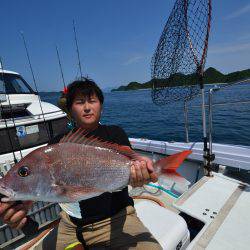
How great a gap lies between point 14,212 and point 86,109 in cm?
124

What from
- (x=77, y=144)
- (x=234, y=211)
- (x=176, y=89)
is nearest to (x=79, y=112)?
(x=77, y=144)

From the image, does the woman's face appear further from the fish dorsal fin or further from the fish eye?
the fish eye

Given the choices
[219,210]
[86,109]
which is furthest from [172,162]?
[219,210]

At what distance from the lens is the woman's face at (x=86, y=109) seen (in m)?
2.61

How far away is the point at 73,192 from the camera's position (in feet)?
6.04

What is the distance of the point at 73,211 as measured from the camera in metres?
2.54

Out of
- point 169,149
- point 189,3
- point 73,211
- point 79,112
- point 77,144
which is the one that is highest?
point 189,3

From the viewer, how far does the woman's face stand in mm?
2611

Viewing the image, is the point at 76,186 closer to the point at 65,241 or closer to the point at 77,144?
the point at 77,144

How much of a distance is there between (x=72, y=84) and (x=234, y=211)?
2905mm

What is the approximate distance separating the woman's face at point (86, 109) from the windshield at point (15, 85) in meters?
6.12

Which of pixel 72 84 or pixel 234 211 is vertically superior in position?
pixel 72 84

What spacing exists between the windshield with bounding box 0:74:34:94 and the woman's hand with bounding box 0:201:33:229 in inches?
267

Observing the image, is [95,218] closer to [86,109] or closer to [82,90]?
[86,109]
